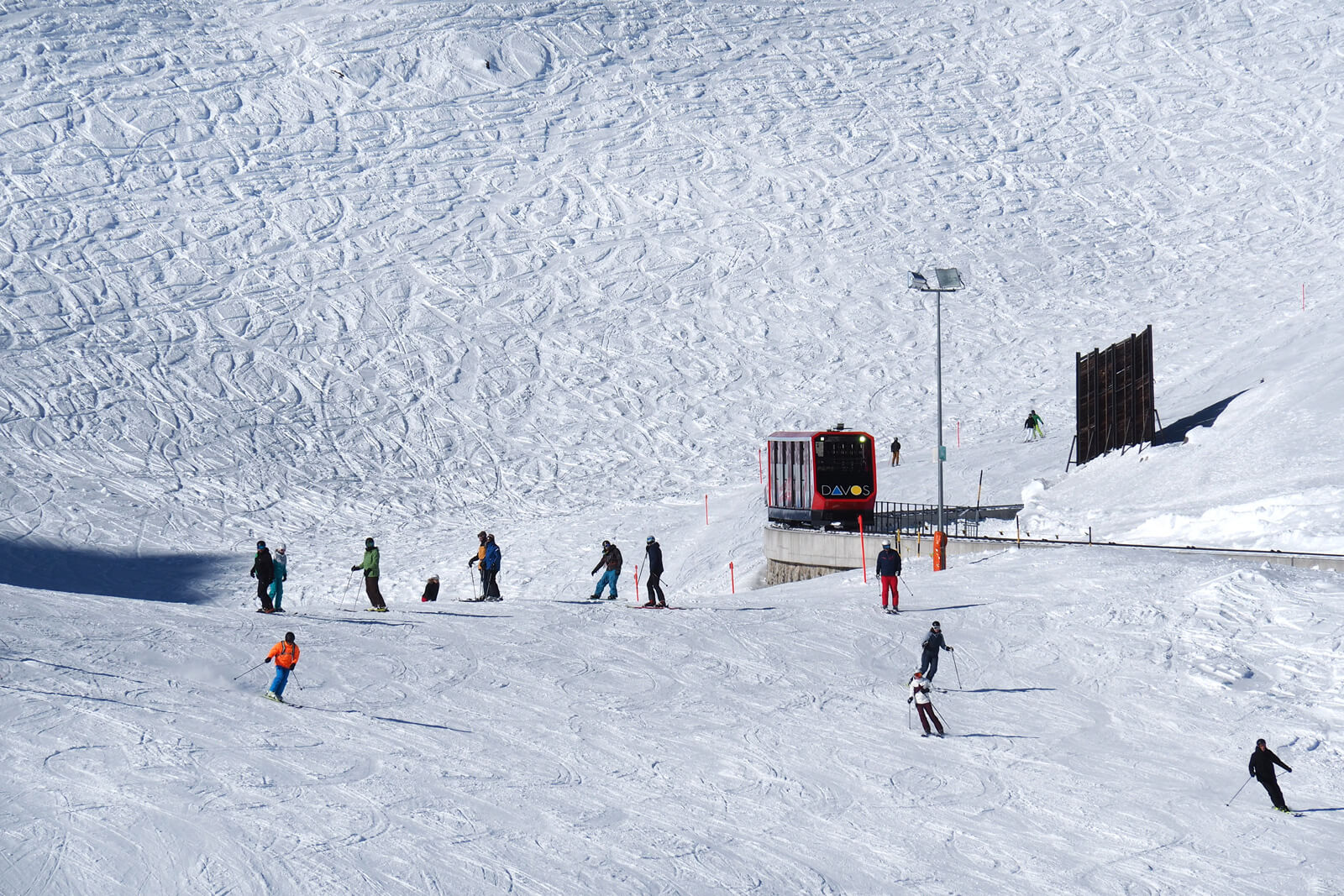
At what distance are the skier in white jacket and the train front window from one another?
13911mm

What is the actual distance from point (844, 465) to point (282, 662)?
653 inches

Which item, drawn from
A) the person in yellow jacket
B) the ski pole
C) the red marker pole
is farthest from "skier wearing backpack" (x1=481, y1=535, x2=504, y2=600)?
the ski pole

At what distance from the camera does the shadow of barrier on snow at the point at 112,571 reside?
33.1 meters

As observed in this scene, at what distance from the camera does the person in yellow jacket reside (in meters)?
15.9

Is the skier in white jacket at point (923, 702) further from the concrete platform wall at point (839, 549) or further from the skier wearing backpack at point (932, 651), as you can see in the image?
the concrete platform wall at point (839, 549)

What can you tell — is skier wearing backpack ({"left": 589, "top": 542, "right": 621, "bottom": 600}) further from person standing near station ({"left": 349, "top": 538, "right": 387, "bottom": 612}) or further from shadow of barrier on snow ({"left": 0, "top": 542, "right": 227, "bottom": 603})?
shadow of barrier on snow ({"left": 0, "top": 542, "right": 227, "bottom": 603})

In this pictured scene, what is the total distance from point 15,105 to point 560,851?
5837 cm

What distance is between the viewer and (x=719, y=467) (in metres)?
43.3

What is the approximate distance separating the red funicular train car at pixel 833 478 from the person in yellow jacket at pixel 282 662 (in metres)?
15.9

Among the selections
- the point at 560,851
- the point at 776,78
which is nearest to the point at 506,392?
the point at 776,78

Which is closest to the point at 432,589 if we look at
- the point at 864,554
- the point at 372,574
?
the point at 372,574

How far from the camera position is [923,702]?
16.2 meters

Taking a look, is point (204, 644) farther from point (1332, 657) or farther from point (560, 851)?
point (1332, 657)

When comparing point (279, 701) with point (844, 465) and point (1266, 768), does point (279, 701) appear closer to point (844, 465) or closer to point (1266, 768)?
point (1266, 768)
